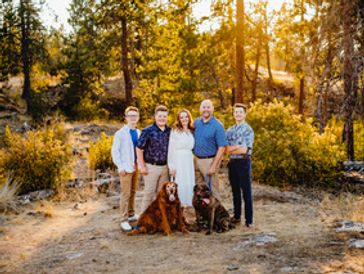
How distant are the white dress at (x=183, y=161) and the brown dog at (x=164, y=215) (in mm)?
566

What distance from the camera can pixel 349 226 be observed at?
22.5ft

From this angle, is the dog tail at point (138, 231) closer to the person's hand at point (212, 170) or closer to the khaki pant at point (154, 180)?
the khaki pant at point (154, 180)

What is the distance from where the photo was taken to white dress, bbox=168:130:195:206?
23.5ft

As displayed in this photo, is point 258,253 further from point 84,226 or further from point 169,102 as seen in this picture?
point 169,102

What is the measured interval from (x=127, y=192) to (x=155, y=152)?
103 cm

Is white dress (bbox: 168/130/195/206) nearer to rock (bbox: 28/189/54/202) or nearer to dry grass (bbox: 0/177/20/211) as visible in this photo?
dry grass (bbox: 0/177/20/211)

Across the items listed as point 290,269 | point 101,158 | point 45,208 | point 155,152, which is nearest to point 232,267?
point 290,269

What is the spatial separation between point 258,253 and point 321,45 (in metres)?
8.40

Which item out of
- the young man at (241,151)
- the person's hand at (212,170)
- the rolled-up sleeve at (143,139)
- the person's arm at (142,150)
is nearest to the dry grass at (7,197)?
the person's arm at (142,150)

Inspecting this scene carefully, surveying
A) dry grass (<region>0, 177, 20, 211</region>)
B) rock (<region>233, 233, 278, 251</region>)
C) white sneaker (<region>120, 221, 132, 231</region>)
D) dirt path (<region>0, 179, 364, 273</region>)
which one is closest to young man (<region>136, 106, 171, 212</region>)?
white sneaker (<region>120, 221, 132, 231</region>)

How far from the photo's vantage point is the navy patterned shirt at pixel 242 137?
7.00m

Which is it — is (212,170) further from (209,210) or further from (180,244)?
(180,244)

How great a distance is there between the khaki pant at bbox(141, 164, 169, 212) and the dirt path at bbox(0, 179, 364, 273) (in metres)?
0.68

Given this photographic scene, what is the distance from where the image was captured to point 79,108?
27297 mm
